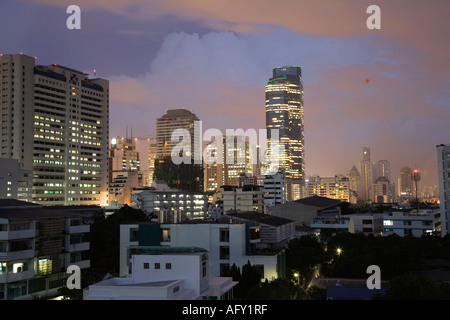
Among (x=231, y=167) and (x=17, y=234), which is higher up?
(x=231, y=167)

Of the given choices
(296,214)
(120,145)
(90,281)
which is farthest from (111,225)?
(120,145)

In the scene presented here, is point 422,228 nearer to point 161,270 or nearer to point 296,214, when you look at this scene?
point 296,214

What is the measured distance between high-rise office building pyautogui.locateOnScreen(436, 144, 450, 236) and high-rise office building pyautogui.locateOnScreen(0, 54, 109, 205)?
2674 inches

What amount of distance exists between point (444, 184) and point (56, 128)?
233 feet

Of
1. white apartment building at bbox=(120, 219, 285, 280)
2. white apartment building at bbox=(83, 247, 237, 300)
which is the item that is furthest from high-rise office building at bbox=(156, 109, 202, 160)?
white apartment building at bbox=(83, 247, 237, 300)

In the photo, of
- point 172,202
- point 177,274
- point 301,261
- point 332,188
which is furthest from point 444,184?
point 332,188

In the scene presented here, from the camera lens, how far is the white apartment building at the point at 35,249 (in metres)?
22.8

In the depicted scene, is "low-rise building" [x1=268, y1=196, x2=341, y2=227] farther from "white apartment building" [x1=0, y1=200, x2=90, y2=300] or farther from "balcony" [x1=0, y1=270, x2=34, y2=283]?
"balcony" [x1=0, y1=270, x2=34, y2=283]

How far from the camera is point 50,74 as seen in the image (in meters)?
88.9

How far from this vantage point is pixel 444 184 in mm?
51531

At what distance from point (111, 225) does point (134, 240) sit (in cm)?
998

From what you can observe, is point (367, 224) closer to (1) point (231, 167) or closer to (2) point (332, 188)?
(2) point (332, 188)

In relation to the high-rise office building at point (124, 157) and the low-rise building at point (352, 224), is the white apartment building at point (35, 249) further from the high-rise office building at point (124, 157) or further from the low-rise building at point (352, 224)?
the high-rise office building at point (124, 157)

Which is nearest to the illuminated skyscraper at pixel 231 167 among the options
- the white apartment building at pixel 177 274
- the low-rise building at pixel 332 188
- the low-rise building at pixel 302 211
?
the low-rise building at pixel 332 188
